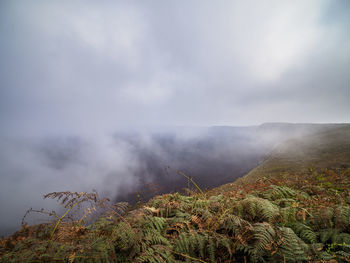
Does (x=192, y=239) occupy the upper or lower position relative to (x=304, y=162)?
upper

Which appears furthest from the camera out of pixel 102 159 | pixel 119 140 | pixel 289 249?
pixel 119 140

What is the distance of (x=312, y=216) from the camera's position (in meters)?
2.64

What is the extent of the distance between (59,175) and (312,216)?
180029mm

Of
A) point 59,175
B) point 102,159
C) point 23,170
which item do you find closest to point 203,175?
point 102,159

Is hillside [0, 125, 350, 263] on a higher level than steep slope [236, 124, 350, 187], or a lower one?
higher

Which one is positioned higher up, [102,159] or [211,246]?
[211,246]

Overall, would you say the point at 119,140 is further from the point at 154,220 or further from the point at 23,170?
the point at 154,220

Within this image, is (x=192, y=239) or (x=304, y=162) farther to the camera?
(x=304, y=162)

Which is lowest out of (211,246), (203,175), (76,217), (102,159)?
(102,159)

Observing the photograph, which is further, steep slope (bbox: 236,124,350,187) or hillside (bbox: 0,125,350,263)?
steep slope (bbox: 236,124,350,187)

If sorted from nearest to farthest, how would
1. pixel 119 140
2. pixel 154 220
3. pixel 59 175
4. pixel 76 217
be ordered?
pixel 154 220, pixel 76 217, pixel 59 175, pixel 119 140

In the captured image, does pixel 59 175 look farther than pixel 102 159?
No

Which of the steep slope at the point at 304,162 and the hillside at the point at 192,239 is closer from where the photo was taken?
the hillside at the point at 192,239

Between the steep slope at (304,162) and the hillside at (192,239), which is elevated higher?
the hillside at (192,239)
